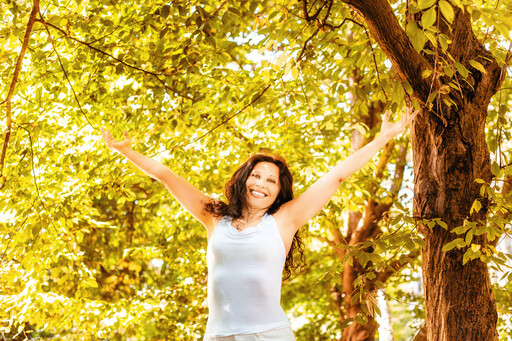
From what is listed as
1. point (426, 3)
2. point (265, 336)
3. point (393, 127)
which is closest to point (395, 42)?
point (393, 127)

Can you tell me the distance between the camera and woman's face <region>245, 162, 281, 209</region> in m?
2.74

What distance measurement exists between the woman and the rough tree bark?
0.45 m

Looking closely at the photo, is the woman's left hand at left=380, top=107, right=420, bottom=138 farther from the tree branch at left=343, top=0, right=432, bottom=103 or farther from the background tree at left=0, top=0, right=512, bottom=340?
the tree branch at left=343, top=0, right=432, bottom=103

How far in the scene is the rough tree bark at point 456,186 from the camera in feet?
10.7

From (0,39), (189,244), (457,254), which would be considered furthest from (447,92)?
(189,244)

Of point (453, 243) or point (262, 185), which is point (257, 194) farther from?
point (453, 243)

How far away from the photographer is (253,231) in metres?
2.54

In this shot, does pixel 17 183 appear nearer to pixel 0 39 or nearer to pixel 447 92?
pixel 0 39

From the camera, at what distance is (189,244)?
307 inches

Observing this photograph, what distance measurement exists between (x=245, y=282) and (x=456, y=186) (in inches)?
Answer: 59.7

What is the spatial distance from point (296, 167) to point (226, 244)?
3578mm

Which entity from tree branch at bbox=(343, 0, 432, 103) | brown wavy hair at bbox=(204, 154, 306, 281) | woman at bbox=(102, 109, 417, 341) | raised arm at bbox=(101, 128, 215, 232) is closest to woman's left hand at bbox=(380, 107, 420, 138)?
woman at bbox=(102, 109, 417, 341)

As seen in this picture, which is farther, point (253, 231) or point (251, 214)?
point (251, 214)

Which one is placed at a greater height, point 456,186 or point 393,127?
point 393,127
